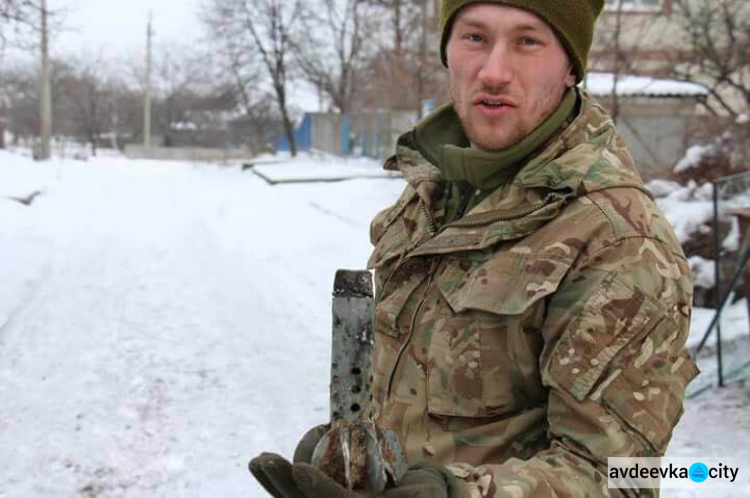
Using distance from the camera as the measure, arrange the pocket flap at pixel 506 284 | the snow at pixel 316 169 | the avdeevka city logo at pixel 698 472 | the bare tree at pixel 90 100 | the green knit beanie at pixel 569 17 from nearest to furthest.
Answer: the pocket flap at pixel 506 284, the green knit beanie at pixel 569 17, the avdeevka city logo at pixel 698 472, the snow at pixel 316 169, the bare tree at pixel 90 100

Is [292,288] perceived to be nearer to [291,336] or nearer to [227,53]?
[291,336]

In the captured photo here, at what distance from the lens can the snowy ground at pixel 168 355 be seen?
15.3ft

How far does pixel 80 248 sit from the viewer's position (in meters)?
11.6

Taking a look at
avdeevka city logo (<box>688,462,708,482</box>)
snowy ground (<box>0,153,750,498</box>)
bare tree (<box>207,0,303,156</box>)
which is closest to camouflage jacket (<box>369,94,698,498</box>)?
avdeevka city logo (<box>688,462,708,482</box>)

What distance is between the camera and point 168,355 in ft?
21.6

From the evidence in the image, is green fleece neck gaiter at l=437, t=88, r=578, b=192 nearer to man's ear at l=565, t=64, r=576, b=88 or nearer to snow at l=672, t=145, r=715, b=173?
man's ear at l=565, t=64, r=576, b=88

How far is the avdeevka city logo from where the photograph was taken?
4.02 metres

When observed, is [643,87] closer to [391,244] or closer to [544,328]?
[391,244]

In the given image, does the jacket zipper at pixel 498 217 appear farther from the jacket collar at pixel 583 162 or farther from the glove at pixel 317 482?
the glove at pixel 317 482

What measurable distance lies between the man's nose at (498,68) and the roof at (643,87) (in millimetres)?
16488

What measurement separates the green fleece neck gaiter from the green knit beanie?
80 mm

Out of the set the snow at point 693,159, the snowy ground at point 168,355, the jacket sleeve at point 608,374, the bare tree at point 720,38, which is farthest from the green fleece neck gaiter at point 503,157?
the bare tree at point 720,38

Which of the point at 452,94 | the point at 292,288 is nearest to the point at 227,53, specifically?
the point at 292,288

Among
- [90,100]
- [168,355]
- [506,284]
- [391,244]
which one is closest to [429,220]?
[391,244]
